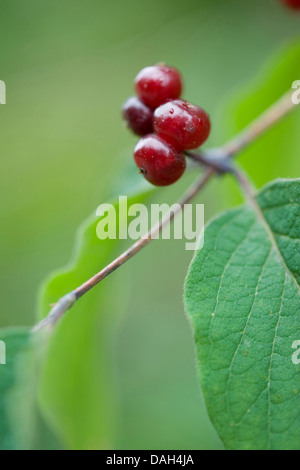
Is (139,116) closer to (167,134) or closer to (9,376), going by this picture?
(167,134)

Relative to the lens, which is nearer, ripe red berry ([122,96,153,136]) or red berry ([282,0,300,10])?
ripe red berry ([122,96,153,136])

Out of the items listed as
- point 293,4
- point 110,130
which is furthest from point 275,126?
point 110,130

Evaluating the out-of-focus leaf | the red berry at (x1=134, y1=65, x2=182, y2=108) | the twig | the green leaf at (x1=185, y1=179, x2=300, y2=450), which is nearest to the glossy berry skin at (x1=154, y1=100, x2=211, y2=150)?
the red berry at (x1=134, y1=65, x2=182, y2=108)

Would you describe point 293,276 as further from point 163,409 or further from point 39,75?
point 39,75

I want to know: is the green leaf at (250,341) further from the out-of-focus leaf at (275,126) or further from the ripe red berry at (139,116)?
the out-of-focus leaf at (275,126)

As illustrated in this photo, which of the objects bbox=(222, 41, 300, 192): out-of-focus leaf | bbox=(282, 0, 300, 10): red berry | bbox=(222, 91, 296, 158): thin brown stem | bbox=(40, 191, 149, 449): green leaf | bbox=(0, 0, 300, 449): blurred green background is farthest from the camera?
bbox=(0, 0, 300, 449): blurred green background

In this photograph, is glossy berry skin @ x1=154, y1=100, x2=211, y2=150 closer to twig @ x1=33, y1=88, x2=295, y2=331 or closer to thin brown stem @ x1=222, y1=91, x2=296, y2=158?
twig @ x1=33, y1=88, x2=295, y2=331
